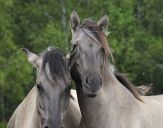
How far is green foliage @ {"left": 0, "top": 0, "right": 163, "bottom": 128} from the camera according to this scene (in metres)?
30.0

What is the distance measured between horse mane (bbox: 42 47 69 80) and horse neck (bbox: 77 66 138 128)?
446 mm

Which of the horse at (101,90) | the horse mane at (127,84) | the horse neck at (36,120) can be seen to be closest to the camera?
the horse at (101,90)

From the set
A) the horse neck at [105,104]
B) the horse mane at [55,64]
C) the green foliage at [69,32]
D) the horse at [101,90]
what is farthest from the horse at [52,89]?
the green foliage at [69,32]

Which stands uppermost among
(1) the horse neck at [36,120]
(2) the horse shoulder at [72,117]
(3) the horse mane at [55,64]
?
(3) the horse mane at [55,64]

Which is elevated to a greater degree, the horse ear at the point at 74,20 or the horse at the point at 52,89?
the horse ear at the point at 74,20

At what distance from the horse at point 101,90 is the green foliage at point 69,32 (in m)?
20.5

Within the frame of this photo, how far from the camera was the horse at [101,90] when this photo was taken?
8.09 metres

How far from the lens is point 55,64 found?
26.3 feet

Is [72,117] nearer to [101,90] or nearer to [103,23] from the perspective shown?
[101,90]

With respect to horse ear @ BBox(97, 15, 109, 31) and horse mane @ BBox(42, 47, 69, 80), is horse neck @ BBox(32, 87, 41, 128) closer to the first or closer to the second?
horse mane @ BBox(42, 47, 69, 80)

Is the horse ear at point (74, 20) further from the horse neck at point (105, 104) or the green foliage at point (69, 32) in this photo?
the green foliage at point (69, 32)

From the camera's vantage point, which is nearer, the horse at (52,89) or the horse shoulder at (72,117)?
the horse at (52,89)

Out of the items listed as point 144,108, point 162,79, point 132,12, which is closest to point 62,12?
point 132,12

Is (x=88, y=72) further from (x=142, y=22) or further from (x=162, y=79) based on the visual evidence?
(x=142, y=22)
